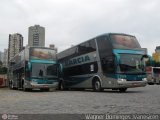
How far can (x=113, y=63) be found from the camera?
1891 cm

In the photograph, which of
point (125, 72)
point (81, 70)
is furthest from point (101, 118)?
point (81, 70)

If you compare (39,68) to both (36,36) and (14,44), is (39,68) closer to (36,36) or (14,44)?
(36,36)

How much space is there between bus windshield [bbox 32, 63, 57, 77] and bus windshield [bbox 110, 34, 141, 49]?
6.58 m

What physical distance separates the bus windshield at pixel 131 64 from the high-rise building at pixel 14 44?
212 ft

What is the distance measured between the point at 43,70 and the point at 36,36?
53.6 meters

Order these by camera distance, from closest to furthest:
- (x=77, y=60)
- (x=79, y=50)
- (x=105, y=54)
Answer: (x=105, y=54), (x=79, y=50), (x=77, y=60)

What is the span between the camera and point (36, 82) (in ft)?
76.4

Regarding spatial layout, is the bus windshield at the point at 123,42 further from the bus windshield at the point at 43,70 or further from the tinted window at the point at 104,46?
the bus windshield at the point at 43,70

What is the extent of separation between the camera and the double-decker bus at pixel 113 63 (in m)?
18.8

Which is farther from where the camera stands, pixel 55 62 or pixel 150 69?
pixel 150 69

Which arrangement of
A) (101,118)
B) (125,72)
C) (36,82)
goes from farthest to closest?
(36,82) < (125,72) < (101,118)

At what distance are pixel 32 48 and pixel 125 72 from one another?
8073 mm

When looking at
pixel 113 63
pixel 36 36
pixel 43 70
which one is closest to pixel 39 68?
pixel 43 70

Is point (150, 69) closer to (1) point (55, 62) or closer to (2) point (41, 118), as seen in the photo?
(1) point (55, 62)
